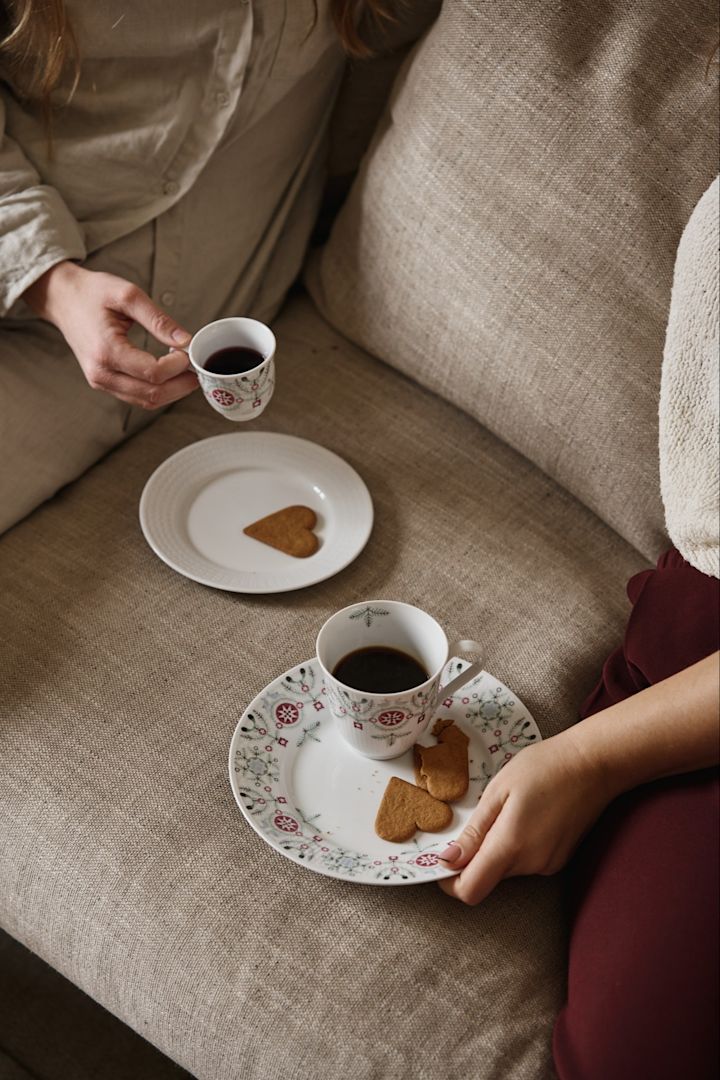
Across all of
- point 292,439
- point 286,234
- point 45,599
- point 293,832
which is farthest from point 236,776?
point 286,234

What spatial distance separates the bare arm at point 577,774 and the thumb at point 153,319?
54 centimetres

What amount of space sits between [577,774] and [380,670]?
0.19 meters

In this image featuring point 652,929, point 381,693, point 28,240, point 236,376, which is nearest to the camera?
point 652,929

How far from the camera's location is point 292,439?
125 cm

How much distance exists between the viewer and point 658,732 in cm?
85

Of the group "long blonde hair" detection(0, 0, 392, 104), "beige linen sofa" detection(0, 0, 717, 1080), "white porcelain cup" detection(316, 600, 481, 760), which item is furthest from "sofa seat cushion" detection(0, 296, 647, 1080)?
"long blonde hair" detection(0, 0, 392, 104)

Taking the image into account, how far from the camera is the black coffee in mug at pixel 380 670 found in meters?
0.91

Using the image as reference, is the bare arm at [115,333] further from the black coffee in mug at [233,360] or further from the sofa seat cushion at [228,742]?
the sofa seat cushion at [228,742]

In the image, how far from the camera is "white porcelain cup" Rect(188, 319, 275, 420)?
1.03 metres

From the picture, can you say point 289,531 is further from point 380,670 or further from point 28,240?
point 28,240

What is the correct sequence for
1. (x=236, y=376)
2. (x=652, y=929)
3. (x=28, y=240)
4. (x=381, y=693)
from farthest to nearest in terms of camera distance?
(x=28, y=240), (x=236, y=376), (x=381, y=693), (x=652, y=929)

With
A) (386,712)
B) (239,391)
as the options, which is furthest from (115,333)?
(386,712)

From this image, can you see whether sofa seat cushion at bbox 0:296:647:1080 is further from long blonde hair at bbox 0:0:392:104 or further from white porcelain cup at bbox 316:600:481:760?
long blonde hair at bbox 0:0:392:104

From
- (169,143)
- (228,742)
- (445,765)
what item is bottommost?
(228,742)
